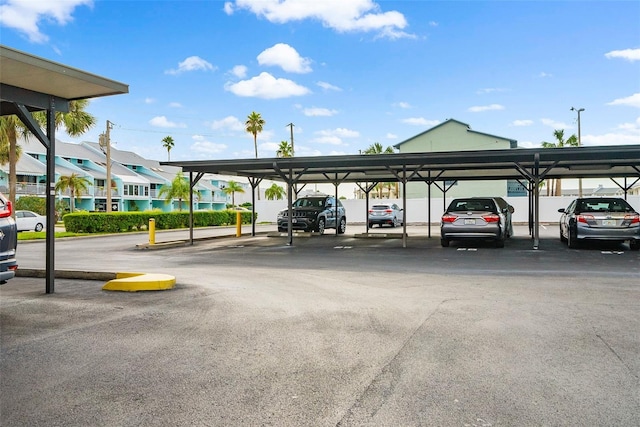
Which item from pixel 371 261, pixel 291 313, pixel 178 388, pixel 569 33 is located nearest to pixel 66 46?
pixel 371 261

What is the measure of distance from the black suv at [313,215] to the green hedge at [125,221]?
31.0ft

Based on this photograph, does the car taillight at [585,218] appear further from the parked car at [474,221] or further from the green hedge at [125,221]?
the green hedge at [125,221]

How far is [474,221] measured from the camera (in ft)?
49.6

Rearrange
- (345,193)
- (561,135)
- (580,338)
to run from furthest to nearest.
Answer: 1. (345,193)
2. (561,135)
3. (580,338)

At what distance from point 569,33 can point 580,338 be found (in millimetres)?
14321

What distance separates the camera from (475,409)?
3383 millimetres

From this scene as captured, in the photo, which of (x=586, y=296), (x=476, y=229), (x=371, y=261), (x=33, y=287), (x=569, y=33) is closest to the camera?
(x=586, y=296)

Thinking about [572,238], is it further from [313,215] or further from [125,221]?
[125,221]

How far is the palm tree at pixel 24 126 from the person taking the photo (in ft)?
75.0

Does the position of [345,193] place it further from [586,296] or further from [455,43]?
[586,296]

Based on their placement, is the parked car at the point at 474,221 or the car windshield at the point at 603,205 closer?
the car windshield at the point at 603,205

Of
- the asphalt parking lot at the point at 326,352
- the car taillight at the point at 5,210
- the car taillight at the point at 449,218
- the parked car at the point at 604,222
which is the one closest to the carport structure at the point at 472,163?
the parked car at the point at 604,222

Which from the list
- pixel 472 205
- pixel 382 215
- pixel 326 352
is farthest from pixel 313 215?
pixel 326 352

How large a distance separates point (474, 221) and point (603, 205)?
3.87 meters
